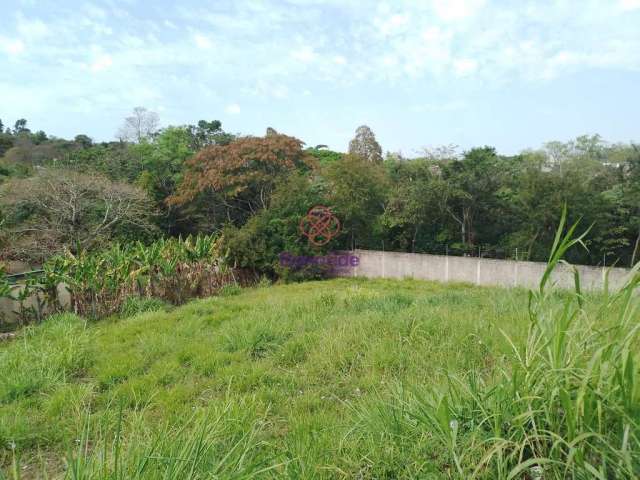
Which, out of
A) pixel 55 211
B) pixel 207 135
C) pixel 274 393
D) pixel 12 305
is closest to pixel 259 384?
pixel 274 393

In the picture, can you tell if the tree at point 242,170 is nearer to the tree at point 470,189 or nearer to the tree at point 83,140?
the tree at point 470,189

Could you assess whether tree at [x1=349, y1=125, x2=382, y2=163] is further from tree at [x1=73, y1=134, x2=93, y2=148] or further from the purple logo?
tree at [x1=73, y1=134, x2=93, y2=148]

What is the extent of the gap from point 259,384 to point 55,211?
11.9 metres

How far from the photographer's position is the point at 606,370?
50.9 inches

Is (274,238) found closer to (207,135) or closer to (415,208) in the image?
(415,208)

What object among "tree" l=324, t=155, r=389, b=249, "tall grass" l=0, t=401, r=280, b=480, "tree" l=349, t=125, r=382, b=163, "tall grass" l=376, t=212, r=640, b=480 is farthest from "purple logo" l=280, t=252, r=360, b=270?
"tall grass" l=376, t=212, r=640, b=480

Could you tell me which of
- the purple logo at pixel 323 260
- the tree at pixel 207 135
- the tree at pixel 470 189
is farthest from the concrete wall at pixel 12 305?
the tree at pixel 207 135

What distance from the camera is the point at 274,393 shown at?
288 centimetres

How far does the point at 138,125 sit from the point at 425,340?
30.8 metres

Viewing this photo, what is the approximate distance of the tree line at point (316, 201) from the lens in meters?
11.5

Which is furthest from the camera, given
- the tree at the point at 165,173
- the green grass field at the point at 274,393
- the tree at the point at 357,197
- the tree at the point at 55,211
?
the tree at the point at 165,173

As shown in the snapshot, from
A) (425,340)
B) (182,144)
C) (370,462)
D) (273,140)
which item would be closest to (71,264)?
(425,340)

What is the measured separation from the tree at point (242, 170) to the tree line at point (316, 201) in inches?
2.3

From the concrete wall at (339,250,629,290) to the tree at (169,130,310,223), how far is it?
5405 millimetres
